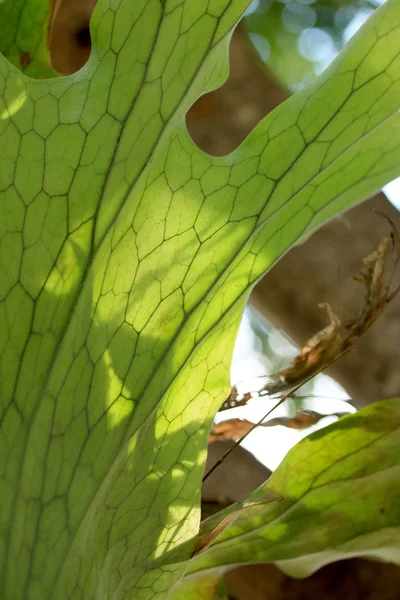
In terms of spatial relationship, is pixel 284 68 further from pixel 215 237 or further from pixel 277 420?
pixel 215 237

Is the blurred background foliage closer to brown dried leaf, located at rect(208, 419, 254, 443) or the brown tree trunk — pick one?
the brown tree trunk

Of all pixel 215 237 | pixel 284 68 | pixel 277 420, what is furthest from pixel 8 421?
pixel 284 68

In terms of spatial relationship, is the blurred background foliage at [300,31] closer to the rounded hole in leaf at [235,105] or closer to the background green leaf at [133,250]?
the rounded hole in leaf at [235,105]

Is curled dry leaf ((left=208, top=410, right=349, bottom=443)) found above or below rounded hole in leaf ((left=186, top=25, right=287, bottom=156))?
below

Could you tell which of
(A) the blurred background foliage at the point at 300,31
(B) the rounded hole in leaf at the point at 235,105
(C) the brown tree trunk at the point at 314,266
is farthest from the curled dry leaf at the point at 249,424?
(A) the blurred background foliage at the point at 300,31

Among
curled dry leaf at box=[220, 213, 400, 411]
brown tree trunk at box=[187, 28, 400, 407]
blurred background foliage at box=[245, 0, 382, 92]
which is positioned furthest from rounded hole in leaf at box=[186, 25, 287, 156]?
blurred background foliage at box=[245, 0, 382, 92]

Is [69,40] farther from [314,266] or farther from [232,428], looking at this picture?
[232,428]
